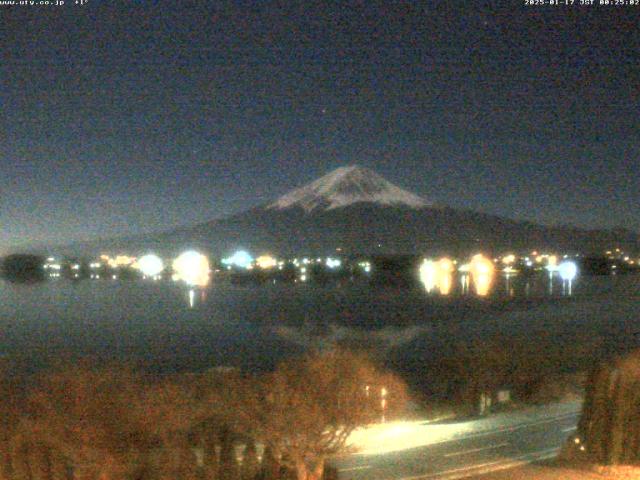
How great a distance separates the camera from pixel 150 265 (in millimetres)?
86375

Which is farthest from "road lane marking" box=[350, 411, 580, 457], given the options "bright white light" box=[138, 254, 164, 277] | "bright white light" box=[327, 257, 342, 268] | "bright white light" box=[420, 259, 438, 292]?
"bright white light" box=[138, 254, 164, 277]

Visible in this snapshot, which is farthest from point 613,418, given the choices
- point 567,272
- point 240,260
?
point 240,260

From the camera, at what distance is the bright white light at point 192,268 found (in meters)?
72.5

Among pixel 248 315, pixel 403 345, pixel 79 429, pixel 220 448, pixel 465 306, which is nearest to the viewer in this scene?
pixel 79 429

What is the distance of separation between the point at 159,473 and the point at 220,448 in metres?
0.83

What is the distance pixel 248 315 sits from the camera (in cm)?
4362

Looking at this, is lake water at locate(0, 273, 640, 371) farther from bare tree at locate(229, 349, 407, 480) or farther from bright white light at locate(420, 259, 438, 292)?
bare tree at locate(229, 349, 407, 480)

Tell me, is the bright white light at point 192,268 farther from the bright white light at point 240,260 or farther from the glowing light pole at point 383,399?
the glowing light pole at point 383,399

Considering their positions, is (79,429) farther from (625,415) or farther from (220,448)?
(625,415)

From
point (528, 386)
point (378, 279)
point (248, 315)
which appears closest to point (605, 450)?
point (528, 386)

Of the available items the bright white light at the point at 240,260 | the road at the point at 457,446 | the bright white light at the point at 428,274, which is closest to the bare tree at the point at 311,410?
the road at the point at 457,446

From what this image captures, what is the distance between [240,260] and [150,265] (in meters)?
8.83

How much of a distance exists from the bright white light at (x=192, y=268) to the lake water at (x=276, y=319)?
33.6 feet

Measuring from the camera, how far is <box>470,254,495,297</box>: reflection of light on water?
205 ft
